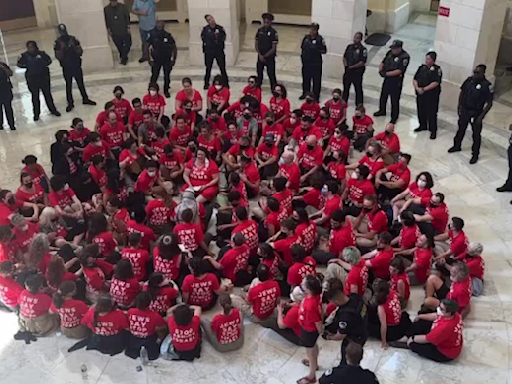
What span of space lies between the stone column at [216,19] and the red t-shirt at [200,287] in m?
8.73

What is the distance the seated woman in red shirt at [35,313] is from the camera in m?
6.64

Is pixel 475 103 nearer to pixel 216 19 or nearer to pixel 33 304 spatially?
pixel 216 19

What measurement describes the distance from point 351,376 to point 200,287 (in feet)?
7.69

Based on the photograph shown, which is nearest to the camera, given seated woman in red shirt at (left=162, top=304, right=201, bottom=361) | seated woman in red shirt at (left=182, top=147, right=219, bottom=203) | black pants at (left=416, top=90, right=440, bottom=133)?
seated woman in red shirt at (left=162, top=304, right=201, bottom=361)

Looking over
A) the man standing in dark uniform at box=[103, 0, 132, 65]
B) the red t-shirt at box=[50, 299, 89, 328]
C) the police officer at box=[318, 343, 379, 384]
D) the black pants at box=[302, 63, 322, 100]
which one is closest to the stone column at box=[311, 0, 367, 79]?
the black pants at box=[302, 63, 322, 100]

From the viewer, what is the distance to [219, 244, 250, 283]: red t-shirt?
23.6 ft

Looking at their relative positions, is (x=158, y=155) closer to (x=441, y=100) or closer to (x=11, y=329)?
(x=11, y=329)

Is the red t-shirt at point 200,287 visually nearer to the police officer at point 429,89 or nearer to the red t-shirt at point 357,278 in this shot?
the red t-shirt at point 357,278

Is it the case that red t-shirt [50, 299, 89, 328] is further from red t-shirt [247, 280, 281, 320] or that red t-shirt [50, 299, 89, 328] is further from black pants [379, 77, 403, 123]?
black pants [379, 77, 403, 123]

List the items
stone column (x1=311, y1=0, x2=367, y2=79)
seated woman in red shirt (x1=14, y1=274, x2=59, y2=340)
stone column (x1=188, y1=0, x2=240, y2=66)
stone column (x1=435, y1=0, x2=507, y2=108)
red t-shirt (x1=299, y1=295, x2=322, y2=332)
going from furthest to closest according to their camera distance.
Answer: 1. stone column (x1=188, y1=0, x2=240, y2=66)
2. stone column (x1=311, y1=0, x2=367, y2=79)
3. stone column (x1=435, y1=0, x2=507, y2=108)
4. seated woman in red shirt (x1=14, y1=274, x2=59, y2=340)
5. red t-shirt (x1=299, y1=295, x2=322, y2=332)

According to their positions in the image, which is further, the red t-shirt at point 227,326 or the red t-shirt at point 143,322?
the red t-shirt at point 227,326

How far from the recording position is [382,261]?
23.4 feet

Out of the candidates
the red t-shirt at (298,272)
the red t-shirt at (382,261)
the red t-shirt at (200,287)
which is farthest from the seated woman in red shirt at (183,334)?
the red t-shirt at (382,261)

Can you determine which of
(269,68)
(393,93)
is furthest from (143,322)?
(269,68)
